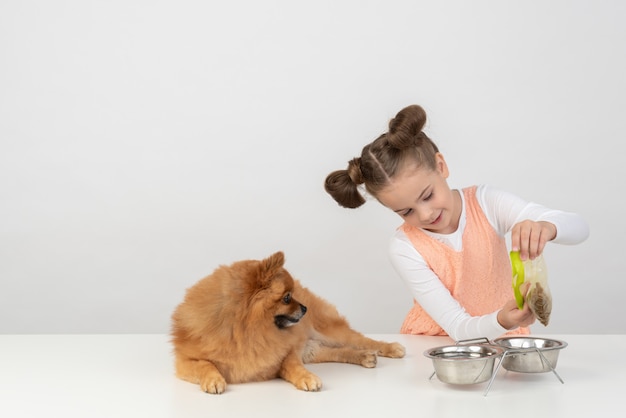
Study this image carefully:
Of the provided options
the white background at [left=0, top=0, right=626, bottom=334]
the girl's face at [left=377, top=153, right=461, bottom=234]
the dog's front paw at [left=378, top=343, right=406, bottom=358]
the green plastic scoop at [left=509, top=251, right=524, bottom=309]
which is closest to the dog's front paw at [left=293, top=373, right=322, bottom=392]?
the dog's front paw at [left=378, top=343, right=406, bottom=358]

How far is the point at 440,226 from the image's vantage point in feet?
8.51

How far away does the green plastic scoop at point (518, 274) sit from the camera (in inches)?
71.8

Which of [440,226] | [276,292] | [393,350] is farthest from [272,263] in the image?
[440,226]

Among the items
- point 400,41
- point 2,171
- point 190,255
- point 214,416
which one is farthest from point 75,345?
point 400,41

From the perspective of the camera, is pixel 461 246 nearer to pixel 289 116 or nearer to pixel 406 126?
pixel 406 126

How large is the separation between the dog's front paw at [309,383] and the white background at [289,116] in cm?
218

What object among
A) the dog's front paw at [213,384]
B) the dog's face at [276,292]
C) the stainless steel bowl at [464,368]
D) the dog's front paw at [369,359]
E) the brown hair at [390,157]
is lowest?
the stainless steel bowl at [464,368]

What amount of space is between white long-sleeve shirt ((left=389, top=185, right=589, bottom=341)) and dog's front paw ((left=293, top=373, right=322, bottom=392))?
62 centimetres

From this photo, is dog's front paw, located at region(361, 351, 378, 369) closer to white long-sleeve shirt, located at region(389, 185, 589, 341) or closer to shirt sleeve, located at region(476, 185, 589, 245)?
white long-sleeve shirt, located at region(389, 185, 589, 341)

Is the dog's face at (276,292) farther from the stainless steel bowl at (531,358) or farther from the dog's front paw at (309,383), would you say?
the stainless steel bowl at (531,358)

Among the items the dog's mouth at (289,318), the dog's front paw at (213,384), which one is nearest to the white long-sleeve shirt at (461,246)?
the dog's mouth at (289,318)

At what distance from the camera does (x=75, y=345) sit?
252 cm

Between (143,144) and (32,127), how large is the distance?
63cm

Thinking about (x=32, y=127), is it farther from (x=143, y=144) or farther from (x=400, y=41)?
(x=400, y=41)
